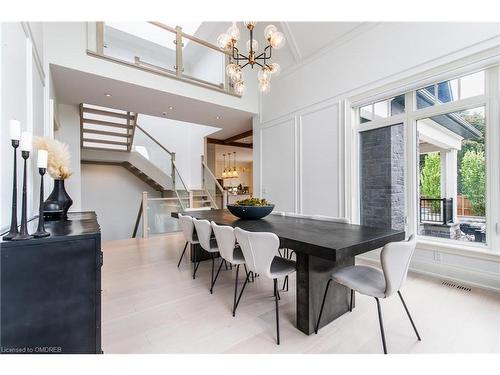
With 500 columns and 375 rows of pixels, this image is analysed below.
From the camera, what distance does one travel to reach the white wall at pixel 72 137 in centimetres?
481

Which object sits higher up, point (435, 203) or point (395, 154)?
point (395, 154)

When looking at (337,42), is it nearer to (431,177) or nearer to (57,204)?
(431,177)

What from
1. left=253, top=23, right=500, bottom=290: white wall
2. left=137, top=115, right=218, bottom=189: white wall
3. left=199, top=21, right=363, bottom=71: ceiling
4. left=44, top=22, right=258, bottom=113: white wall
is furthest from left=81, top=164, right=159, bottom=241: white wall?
left=199, top=21, right=363, bottom=71: ceiling

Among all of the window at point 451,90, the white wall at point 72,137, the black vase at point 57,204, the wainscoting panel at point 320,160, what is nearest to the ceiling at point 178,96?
the white wall at point 72,137

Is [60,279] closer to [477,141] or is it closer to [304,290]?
[304,290]

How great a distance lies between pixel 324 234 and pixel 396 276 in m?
0.55

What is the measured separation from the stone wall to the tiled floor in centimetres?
93

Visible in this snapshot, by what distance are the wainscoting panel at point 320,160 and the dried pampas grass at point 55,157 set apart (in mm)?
3517

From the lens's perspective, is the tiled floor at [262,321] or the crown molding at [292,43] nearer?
the tiled floor at [262,321]

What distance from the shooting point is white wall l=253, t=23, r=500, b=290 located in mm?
2666

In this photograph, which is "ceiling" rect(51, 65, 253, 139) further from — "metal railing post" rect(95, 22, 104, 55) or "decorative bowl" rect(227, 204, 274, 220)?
"decorative bowl" rect(227, 204, 274, 220)

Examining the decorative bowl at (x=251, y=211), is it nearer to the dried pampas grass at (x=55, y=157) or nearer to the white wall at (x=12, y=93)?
the dried pampas grass at (x=55, y=157)
